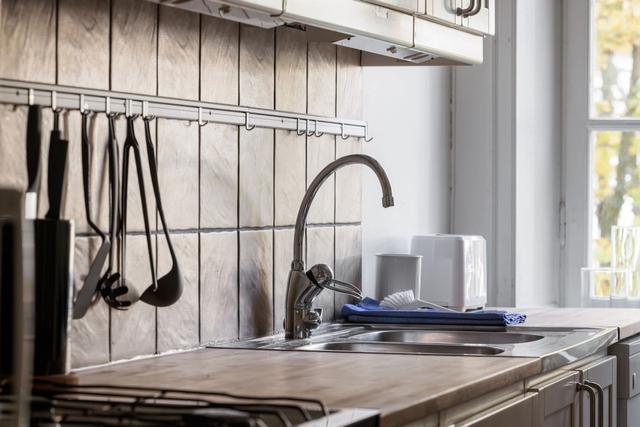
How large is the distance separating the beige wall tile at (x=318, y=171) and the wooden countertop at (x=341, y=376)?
0.59 m

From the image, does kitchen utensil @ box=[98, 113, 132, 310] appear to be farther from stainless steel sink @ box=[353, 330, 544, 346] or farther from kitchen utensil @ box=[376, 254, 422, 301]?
kitchen utensil @ box=[376, 254, 422, 301]

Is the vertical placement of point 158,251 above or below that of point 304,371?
above

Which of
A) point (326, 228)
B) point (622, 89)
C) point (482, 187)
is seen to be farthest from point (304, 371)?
point (622, 89)

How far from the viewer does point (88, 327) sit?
1955 mm

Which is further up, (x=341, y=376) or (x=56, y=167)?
(x=56, y=167)

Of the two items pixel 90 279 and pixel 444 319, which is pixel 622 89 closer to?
pixel 444 319

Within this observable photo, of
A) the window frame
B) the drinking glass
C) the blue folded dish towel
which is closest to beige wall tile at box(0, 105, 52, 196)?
the blue folded dish towel

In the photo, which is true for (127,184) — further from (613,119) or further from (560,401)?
(613,119)

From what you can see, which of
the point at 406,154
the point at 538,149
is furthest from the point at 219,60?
the point at 538,149

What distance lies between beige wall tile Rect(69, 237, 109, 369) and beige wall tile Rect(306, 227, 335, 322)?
30.5 inches

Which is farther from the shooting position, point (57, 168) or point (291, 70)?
point (291, 70)

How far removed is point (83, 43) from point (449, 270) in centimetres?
150

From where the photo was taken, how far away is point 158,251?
214cm

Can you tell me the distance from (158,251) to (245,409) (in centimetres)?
76
